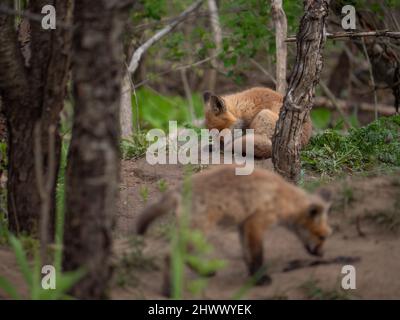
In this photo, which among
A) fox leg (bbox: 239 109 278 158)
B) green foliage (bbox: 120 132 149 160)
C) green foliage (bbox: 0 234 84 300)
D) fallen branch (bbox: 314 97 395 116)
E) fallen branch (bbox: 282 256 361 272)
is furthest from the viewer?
fallen branch (bbox: 314 97 395 116)

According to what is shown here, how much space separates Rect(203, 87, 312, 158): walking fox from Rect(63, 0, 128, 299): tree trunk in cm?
561

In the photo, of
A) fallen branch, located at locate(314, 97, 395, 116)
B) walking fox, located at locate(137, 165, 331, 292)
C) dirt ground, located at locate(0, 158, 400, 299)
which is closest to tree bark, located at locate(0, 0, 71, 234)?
dirt ground, located at locate(0, 158, 400, 299)

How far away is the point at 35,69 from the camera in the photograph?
18.9ft

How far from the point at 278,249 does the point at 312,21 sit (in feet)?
9.10

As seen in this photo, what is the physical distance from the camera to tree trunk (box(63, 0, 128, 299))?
4.18 metres

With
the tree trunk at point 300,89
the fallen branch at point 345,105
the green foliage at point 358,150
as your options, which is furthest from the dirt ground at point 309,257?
the fallen branch at point 345,105

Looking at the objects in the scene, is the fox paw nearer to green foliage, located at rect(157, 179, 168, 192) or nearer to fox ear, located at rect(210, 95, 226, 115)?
green foliage, located at rect(157, 179, 168, 192)

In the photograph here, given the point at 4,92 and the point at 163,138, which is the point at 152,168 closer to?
the point at 163,138

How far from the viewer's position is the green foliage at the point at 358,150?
27.8ft

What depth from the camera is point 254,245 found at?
203 inches

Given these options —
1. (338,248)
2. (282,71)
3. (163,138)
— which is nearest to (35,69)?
(338,248)

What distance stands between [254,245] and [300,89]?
2.76 meters

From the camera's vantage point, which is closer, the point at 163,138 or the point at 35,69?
the point at 35,69

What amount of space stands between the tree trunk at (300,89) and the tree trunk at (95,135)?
11.3 ft
